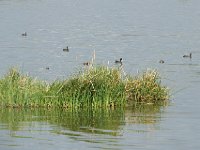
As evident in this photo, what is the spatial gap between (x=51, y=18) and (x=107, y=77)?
145 ft

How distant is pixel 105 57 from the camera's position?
44438 mm

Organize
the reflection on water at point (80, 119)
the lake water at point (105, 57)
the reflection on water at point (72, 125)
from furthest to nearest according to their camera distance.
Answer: the reflection on water at point (80, 119) < the lake water at point (105, 57) < the reflection on water at point (72, 125)

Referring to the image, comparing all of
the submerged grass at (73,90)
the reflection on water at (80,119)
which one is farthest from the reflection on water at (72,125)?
the submerged grass at (73,90)

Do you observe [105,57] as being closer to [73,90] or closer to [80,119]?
[73,90]

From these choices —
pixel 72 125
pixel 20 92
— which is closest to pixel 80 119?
pixel 72 125

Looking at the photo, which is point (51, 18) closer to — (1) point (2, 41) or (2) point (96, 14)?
(2) point (96, 14)

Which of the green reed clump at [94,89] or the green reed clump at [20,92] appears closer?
the green reed clump at [20,92]

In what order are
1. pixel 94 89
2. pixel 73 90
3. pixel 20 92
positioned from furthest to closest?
pixel 94 89 → pixel 73 90 → pixel 20 92

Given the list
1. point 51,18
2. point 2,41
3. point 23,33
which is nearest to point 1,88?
point 2,41

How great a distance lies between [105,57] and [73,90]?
20.0m

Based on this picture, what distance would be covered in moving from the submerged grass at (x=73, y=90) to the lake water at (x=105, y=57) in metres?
0.38

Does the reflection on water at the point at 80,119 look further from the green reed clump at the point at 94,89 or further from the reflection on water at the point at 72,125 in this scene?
the green reed clump at the point at 94,89

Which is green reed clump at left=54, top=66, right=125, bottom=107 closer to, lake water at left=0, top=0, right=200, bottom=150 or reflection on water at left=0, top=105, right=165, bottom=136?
reflection on water at left=0, top=105, right=165, bottom=136

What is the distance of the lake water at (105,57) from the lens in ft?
69.1
